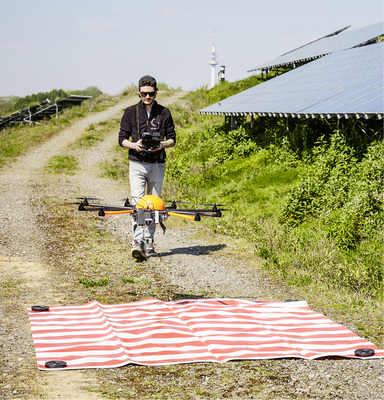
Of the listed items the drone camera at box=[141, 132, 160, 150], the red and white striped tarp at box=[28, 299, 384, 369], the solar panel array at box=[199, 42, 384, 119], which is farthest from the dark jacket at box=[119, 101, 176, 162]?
the solar panel array at box=[199, 42, 384, 119]

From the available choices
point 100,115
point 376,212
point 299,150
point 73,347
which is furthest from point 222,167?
point 100,115

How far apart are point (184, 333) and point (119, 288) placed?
204 cm

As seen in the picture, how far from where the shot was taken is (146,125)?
25.7 feet

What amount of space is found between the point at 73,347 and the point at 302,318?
258 cm

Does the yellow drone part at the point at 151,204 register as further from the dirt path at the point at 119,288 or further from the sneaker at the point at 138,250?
the sneaker at the point at 138,250

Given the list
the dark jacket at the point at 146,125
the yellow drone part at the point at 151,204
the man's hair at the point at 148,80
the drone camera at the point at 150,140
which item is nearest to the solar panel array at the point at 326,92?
the dark jacket at the point at 146,125

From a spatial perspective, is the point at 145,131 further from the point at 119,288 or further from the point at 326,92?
the point at 326,92

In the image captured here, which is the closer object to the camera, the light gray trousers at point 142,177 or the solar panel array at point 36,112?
the light gray trousers at point 142,177

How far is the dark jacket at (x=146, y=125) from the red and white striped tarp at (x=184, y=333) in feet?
7.32

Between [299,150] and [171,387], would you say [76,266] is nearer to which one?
[171,387]

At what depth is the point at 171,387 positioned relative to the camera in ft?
14.7

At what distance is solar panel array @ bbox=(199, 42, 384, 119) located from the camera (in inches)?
524

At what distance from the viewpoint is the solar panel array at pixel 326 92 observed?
1332cm

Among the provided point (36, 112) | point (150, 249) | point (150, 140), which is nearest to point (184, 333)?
point (150, 140)
